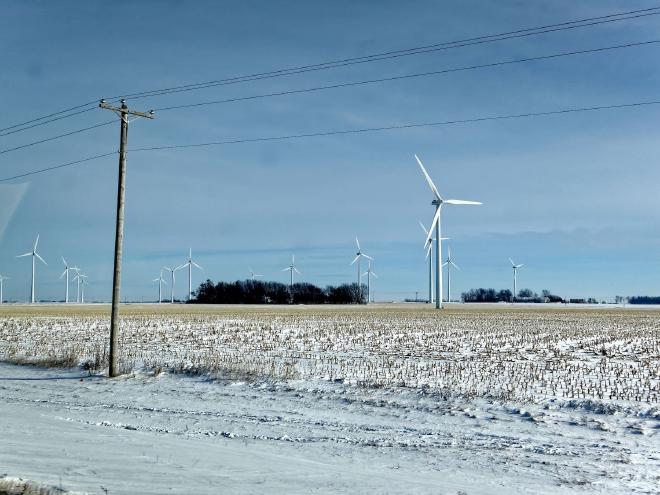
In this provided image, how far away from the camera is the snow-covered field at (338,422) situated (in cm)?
988

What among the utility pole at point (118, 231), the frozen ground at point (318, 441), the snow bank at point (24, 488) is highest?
the utility pole at point (118, 231)

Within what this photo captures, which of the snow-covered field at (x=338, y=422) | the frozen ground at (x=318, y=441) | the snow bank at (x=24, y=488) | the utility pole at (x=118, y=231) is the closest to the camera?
the snow bank at (x=24, y=488)

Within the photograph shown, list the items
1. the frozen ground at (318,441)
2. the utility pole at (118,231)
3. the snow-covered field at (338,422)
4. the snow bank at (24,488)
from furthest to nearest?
the utility pole at (118,231) < the snow-covered field at (338,422) < the frozen ground at (318,441) < the snow bank at (24,488)

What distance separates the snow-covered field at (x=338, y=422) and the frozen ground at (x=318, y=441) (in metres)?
0.04

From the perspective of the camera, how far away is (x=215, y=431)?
13.8 m

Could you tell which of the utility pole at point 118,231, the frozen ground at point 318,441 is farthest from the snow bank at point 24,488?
the utility pole at point 118,231

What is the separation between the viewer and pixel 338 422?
1472 centimetres

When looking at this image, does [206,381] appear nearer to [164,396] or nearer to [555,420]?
[164,396]

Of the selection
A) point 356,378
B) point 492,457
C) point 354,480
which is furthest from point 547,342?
point 354,480

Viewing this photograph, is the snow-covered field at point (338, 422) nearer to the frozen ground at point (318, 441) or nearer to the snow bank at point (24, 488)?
the frozen ground at point (318, 441)

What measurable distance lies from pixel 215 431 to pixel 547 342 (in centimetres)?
2575

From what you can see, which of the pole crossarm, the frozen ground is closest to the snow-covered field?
the frozen ground

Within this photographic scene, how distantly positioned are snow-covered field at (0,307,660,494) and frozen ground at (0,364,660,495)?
1.7 inches

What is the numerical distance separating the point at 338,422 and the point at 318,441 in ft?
6.44
